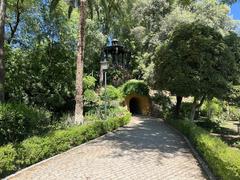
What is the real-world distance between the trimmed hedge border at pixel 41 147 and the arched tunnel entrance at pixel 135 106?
64.8 feet

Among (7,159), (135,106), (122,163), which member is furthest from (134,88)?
(7,159)

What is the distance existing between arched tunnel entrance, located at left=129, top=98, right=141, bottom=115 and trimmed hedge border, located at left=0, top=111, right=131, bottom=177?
64.8 ft

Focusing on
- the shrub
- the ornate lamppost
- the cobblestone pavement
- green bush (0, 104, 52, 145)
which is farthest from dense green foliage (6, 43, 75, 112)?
the shrub

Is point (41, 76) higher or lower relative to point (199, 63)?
lower

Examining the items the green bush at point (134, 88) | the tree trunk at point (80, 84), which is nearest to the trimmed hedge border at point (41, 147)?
the tree trunk at point (80, 84)

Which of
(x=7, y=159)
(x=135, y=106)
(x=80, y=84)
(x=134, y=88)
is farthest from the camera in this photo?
(x=135, y=106)

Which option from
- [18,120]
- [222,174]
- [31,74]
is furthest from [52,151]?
[31,74]

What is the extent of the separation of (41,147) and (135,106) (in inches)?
1087

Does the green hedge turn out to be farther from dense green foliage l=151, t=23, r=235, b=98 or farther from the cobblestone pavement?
dense green foliage l=151, t=23, r=235, b=98

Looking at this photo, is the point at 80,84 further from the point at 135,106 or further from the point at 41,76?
the point at 135,106

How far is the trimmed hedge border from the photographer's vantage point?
11609 mm

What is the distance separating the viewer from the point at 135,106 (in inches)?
1613

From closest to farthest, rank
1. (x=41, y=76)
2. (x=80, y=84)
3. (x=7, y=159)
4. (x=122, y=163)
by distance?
(x=7, y=159), (x=122, y=163), (x=80, y=84), (x=41, y=76)

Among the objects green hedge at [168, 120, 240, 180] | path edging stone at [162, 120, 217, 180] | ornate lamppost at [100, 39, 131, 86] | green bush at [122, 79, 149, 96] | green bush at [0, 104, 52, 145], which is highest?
ornate lamppost at [100, 39, 131, 86]
